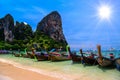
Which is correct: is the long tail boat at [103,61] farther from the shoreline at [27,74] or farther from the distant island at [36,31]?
the distant island at [36,31]

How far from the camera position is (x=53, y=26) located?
10706cm

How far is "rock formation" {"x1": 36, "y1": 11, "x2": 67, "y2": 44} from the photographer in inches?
4136

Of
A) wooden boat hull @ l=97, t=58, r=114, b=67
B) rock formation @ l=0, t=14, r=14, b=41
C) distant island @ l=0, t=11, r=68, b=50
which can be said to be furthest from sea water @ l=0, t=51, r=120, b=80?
rock formation @ l=0, t=14, r=14, b=41

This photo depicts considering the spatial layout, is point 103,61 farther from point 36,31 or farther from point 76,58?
point 36,31

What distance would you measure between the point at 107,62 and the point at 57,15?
317 feet

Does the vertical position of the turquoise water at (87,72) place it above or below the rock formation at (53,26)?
below

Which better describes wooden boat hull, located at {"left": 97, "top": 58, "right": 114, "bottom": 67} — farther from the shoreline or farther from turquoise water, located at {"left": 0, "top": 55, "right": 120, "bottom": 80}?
the shoreline

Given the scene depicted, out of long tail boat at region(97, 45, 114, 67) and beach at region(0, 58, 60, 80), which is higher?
long tail boat at region(97, 45, 114, 67)

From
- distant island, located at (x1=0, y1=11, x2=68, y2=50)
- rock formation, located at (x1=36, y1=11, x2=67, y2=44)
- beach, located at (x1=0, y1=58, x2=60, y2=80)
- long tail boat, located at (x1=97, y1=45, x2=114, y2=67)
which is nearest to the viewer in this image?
beach, located at (x1=0, y1=58, x2=60, y2=80)

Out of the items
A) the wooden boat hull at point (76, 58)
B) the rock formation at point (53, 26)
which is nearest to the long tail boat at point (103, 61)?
the wooden boat hull at point (76, 58)

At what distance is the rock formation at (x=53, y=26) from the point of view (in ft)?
345

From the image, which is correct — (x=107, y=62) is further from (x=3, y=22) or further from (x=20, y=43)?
(x=3, y=22)

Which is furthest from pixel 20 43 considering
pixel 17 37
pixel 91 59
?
pixel 91 59

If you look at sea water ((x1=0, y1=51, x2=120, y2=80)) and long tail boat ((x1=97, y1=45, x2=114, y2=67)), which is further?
long tail boat ((x1=97, y1=45, x2=114, y2=67))
